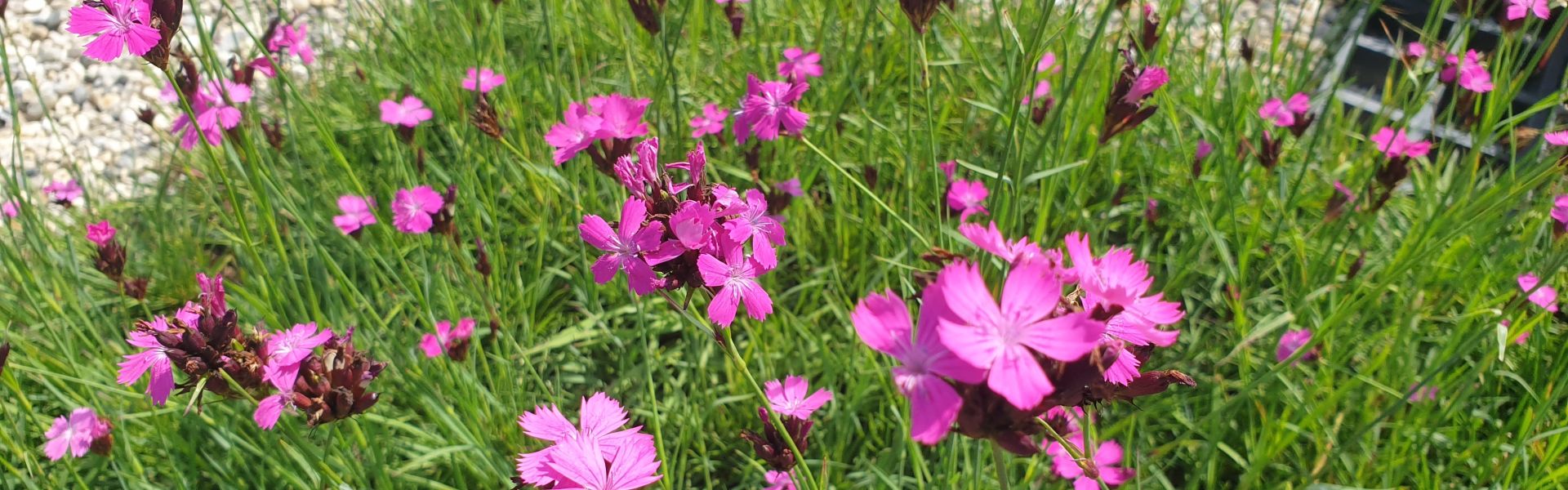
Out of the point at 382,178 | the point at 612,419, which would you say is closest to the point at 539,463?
the point at 612,419

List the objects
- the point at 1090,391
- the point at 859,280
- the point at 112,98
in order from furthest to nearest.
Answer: the point at 112,98 → the point at 859,280 → the point at 1090,391

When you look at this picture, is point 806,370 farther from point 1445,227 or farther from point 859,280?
point 1445,227

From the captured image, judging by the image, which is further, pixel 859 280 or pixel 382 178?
pixel 382 178

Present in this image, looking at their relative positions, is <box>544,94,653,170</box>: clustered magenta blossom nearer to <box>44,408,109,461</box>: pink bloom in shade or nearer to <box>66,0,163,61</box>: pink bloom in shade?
<box>66,0,163,61</box>: pink bloom in shade

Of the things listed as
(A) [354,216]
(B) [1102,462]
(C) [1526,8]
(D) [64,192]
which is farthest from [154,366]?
(C) [1526,8]

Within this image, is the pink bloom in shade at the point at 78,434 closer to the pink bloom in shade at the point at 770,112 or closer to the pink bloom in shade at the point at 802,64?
the pink bloom in shade at the point at 770,112

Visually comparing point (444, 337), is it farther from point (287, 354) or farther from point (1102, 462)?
point (1102, 462)
